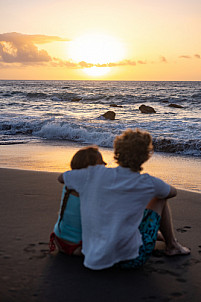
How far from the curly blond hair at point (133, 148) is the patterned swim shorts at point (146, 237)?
470mm

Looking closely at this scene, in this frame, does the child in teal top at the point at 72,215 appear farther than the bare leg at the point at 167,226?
No

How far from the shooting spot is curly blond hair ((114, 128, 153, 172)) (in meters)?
2.29

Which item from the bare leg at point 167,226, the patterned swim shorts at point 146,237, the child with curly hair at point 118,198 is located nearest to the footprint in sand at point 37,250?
the child with curly hair at point 118,198

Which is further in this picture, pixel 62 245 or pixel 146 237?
pixel 62 245

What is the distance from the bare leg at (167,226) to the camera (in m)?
2.60

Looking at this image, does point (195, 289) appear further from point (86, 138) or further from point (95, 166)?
point (86, 138)

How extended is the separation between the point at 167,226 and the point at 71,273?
87 cm

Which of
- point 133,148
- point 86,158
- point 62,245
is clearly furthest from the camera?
point 62,245

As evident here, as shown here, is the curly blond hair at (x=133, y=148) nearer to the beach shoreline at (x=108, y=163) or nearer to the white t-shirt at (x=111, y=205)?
the white t-shirt at (x=111, y=205)

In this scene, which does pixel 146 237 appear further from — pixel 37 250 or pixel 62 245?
pixel 37 250

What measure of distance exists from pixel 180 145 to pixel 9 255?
8.41 metres

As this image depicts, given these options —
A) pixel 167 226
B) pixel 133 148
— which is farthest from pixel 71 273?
pixel 133 148

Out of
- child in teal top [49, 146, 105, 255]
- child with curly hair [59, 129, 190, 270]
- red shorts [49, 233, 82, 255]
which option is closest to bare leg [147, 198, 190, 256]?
child with curly hair [59, 129, 190, 270]

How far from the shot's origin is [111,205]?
7.72 feet
